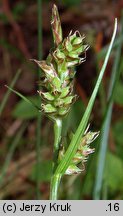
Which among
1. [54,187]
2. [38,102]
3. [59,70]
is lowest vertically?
[54,187]

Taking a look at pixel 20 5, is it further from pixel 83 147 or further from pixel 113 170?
pixel 83 147

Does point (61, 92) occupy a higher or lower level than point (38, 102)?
lower

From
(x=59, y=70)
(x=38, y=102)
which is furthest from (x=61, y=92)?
(x=38, y=102)

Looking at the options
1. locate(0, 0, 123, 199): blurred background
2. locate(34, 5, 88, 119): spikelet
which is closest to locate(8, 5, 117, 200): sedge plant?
locate(34, 5, 88, 119): spikelet

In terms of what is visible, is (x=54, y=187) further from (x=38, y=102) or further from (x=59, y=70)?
(x=38, y=102)

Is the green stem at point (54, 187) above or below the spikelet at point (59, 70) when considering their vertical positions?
below

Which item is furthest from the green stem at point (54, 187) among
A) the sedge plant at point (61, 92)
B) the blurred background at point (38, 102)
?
the blurred background at point (38, 102)

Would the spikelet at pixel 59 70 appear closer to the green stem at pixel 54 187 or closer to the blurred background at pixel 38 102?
the green stem at pixel 54 187

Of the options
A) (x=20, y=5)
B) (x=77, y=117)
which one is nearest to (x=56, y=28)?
(x=77, y=117)
